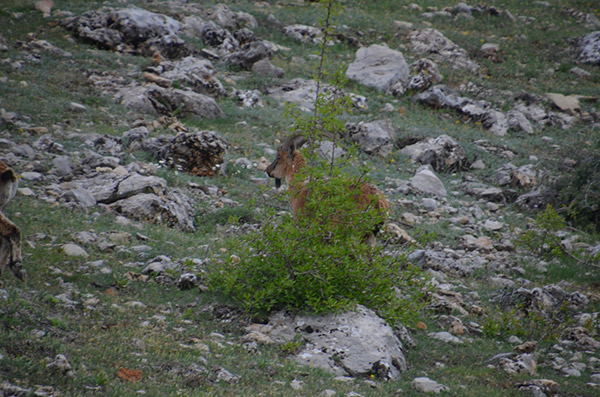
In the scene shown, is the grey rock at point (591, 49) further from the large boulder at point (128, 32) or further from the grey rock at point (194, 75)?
the large boulder at point (128, 32)

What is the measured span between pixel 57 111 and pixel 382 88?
13.5 meters

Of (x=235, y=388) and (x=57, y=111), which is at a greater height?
(x=235, y=388)

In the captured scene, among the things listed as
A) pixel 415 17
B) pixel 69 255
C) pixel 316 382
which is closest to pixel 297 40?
pixel 415 17

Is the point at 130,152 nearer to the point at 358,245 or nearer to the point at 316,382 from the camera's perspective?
the point at 358,245

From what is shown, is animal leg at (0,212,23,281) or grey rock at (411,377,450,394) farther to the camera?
grey rock at (411,377,450,394)

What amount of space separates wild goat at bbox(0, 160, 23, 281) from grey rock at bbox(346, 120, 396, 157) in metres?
12.5

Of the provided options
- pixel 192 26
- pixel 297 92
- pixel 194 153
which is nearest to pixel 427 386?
pixel 194 153

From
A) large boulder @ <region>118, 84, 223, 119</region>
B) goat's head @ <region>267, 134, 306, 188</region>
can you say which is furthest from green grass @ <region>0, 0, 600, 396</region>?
goat's head @ <region>267, 134, 306, 188</region>

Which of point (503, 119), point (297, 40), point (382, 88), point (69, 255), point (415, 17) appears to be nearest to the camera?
point (69, 255)

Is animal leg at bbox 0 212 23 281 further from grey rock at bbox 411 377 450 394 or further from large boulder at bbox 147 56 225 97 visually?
large boulder at bbox 147 56 225 97

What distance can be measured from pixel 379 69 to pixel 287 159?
15422mm

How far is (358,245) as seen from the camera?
279 inches

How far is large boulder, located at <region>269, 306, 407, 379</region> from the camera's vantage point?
6352 millimetres

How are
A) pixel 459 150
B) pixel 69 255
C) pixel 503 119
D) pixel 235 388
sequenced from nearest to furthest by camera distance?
pixel 235 388 → pixel 69 255 → pixel 459 150 → pixel 503 119
